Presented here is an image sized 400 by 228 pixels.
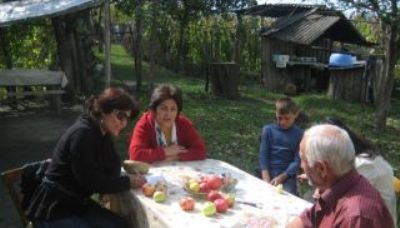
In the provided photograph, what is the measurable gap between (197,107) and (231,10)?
5.99 metres

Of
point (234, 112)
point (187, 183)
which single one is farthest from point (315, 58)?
point (187, 183)

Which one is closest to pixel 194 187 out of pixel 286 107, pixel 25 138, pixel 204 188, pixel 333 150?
pixel 204 188

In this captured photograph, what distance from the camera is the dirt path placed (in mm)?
5691

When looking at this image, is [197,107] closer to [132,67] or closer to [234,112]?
[234,112]

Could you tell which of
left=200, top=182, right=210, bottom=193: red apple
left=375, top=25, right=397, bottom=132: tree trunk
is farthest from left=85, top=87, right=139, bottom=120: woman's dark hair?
left=375, top=25, right=397, bottom=132: tree trunk

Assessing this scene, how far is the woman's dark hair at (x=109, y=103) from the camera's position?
10.9ft

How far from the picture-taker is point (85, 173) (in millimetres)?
3230

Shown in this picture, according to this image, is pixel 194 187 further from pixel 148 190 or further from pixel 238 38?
pixel 238 38

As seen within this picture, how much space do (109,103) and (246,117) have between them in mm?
8005

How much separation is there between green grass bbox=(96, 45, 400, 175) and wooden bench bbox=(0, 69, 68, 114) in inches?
73.9

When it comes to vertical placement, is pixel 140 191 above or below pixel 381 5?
below

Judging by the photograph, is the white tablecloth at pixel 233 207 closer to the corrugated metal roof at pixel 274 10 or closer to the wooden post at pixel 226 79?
the wooden post at pixel 226 79

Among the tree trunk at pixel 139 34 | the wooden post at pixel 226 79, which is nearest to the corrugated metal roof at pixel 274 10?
the wooden post at pixel 226 79

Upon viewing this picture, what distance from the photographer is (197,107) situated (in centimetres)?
1231
